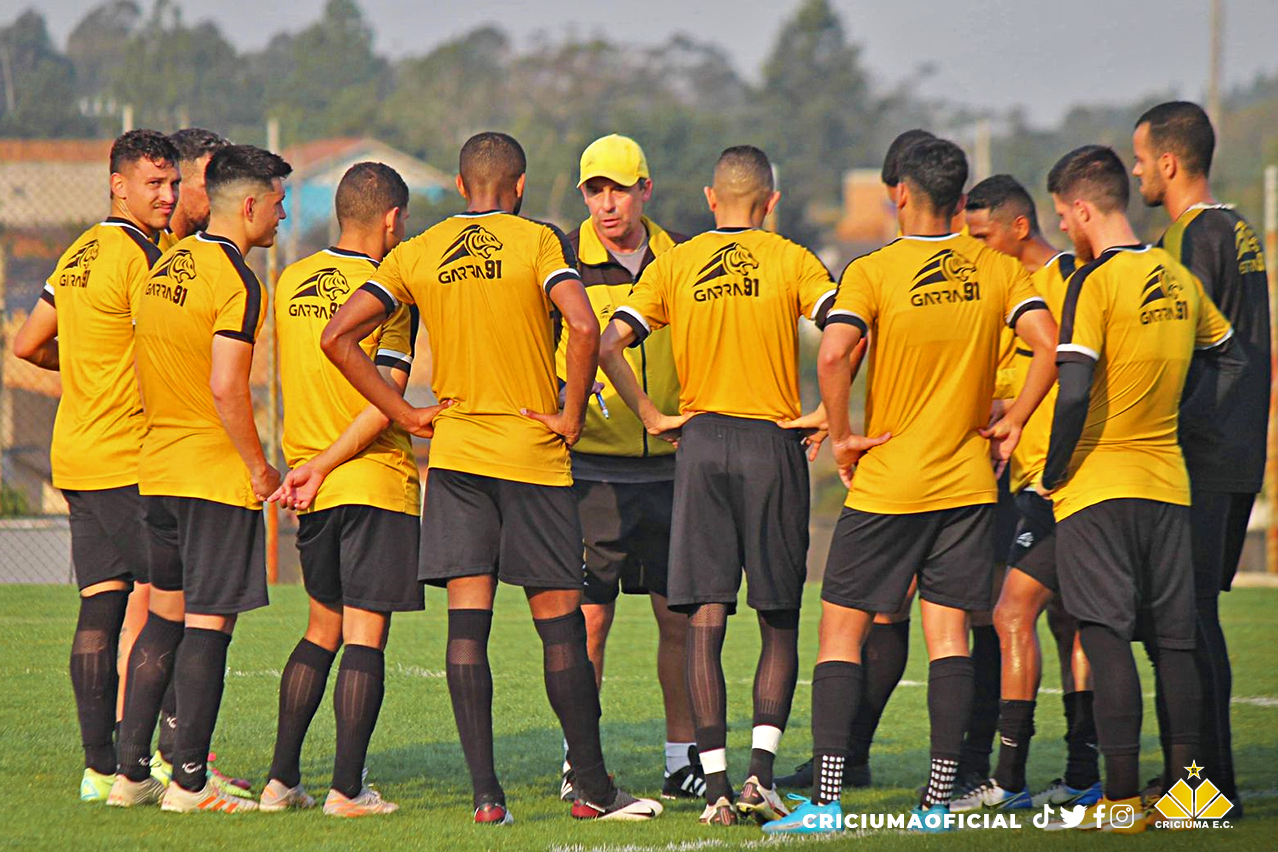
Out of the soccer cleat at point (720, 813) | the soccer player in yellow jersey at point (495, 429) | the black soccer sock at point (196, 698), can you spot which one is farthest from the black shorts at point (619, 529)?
the black soccer sock at point (196, 698)

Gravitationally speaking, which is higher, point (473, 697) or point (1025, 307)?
point (1025, 307)

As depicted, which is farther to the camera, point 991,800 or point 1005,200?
point 1005,200

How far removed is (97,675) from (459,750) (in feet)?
5.85

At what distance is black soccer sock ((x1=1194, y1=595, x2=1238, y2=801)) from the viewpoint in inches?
237

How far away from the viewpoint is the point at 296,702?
19.6 feet

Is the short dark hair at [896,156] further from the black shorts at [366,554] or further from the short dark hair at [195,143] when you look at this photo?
the short dark hair at [195,143]

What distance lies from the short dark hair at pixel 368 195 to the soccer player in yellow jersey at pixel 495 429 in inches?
10.1

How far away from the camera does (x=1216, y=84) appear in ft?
114

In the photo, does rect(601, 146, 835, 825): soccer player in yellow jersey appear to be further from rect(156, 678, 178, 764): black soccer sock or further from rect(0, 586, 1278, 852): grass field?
rect(156, 678, 178, 764): black soccer sock

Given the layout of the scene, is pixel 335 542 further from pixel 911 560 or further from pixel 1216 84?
pixel 1216 84

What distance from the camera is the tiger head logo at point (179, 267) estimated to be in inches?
234

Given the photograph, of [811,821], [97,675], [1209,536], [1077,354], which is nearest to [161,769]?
[97,675]

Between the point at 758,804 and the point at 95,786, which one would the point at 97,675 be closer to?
the point at 95,786

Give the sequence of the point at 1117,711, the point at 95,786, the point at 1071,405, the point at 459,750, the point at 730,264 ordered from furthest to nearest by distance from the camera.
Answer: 1. the point at 459,750
2. the point at 95,786
3. the point at 730,264
4. the point at 1117,711
5. the point at 1071,405
